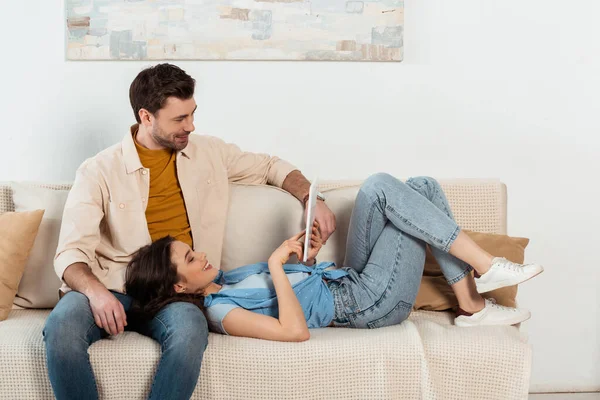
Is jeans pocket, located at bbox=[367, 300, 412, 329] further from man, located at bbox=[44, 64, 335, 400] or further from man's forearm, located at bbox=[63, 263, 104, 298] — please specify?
man's forearm, located at bbox=[63, 263, 104, 298]

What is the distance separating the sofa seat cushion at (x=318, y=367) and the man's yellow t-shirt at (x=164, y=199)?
0.44m

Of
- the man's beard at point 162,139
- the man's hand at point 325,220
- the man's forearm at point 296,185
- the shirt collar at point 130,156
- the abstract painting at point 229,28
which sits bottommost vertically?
the man's hand at point 325,220

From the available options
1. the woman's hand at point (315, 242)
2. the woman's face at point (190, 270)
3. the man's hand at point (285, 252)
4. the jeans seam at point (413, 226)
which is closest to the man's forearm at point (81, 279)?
the woman's face at point (190, 270)

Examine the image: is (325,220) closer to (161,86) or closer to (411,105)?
(161,86)

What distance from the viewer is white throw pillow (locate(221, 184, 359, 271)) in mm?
2742

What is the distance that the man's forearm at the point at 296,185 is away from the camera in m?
2.73

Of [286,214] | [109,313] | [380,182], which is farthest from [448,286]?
[109,313]

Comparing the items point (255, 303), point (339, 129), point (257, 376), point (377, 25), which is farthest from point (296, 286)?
point (377, 25)

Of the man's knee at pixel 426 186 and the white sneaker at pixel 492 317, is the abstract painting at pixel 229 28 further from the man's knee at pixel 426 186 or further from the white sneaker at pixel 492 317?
the white sneaker at pixel 492 317

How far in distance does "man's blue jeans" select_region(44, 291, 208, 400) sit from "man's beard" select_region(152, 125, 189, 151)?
0.59 metres

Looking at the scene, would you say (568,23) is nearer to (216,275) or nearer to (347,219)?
(347,219)

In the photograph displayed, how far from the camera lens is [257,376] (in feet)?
7.32

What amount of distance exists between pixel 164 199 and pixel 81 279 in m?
0.42

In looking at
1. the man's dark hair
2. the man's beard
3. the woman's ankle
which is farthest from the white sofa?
the man's dark hair
